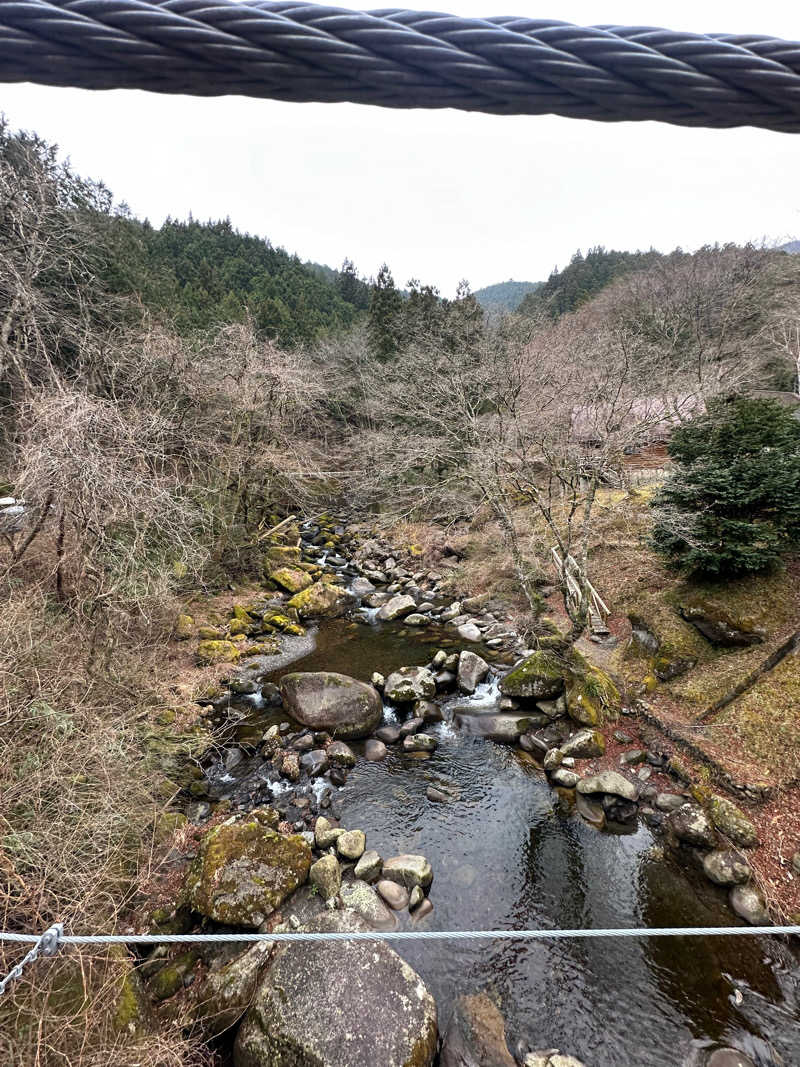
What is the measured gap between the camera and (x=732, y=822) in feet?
15.4

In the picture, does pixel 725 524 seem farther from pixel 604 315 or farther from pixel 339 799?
pixel 604 315

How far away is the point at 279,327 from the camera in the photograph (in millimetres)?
26750

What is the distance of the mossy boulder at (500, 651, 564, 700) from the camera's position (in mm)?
7348

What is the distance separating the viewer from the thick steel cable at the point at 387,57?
0.62 metres

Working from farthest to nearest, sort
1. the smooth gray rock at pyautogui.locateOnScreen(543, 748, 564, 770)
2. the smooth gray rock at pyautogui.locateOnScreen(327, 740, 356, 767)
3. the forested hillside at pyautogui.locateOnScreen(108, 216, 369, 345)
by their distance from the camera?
the forested hillside at pyautogui.locateOnScreen(108, 216, 369, 345), the smooth gray rock at pyautogui.locateOnScreen(327, 740, 356, 767), the smooth gray rock at pyautogui.locateOnScreen(543, 748, 564, 770)

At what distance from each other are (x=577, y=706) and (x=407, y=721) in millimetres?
2656

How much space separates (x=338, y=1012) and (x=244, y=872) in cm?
160

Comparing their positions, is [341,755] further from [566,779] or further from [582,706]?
[582,706]

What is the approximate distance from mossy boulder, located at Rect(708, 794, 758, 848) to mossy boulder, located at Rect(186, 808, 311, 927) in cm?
440

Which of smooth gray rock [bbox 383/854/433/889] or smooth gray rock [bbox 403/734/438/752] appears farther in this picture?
smooth gray rock [bbox 403/734/438/752]

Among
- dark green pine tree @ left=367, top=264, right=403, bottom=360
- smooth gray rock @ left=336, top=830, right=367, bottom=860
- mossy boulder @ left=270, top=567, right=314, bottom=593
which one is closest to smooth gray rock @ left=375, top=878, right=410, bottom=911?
smooth gray rock @ left=336, top=830, right=367, bottom=860

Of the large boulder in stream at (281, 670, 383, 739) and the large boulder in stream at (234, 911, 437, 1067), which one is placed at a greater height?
the large boulder in stream at (234, 911, 437, 1067)

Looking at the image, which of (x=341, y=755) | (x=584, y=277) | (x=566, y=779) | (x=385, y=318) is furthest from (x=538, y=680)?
(x=584, y=277)

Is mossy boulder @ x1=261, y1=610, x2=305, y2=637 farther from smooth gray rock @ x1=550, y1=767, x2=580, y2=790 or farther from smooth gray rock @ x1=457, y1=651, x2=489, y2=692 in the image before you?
smooth gray rock @ x1=550, y1=767, x2=580, y2=790
